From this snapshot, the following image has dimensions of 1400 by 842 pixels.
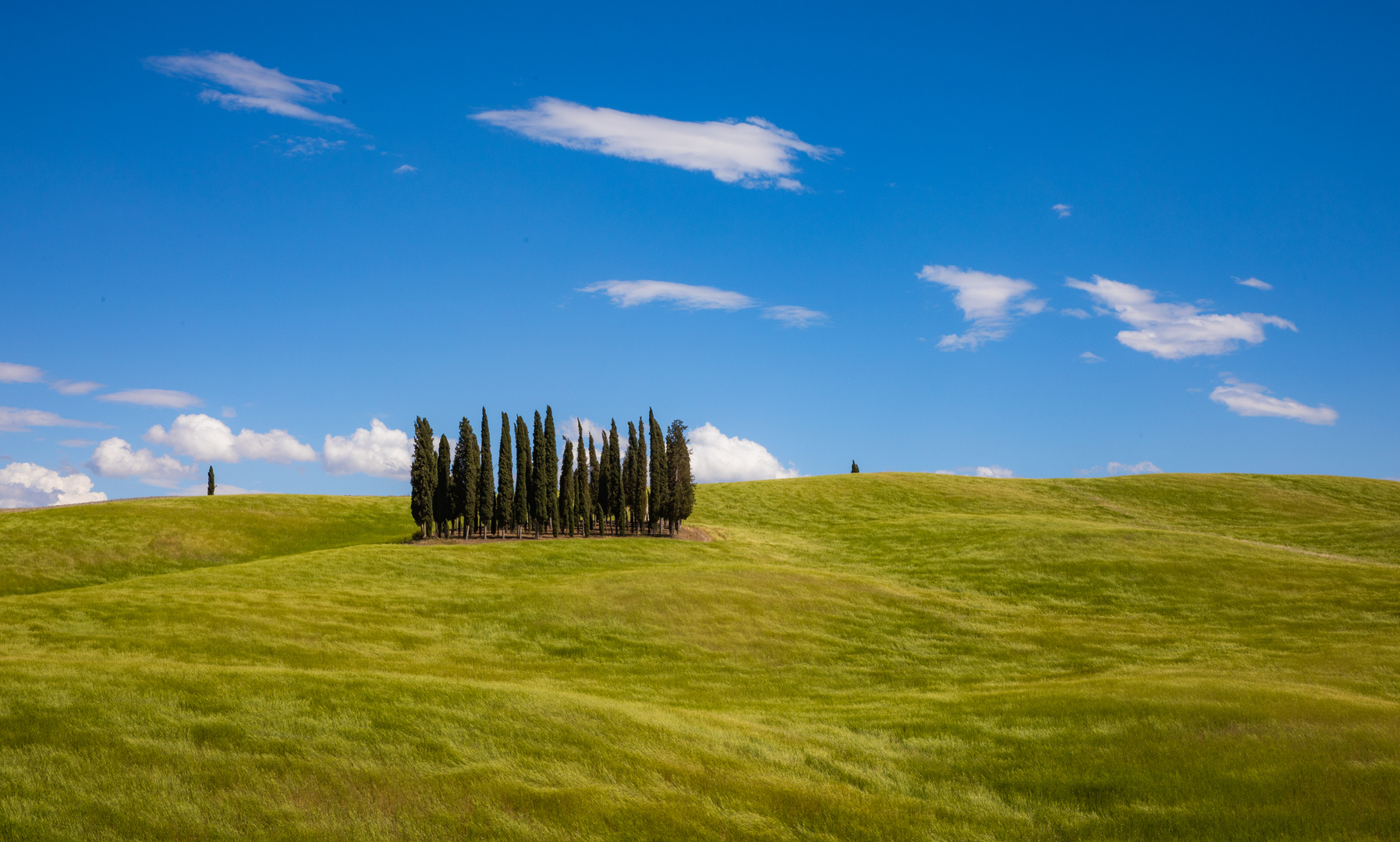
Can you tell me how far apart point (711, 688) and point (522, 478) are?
4608 centimetres

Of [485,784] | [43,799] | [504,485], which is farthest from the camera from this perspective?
[504,485]

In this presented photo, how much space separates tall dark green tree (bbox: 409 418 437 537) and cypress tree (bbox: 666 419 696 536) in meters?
21.8

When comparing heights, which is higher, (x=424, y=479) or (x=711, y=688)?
(x=424, y=479)

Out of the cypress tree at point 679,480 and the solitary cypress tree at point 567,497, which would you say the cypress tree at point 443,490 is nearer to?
the solitary cypress tree at point 567,497

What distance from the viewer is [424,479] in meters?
70.1

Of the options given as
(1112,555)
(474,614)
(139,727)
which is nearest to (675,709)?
(139,727)

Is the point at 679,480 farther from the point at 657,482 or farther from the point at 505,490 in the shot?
the point at 505,490

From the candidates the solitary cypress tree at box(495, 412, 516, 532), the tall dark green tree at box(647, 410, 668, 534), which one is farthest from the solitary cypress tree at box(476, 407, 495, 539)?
the tall dark green tree at box(647, 410, 668, 534)

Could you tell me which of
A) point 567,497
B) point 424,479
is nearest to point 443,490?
point 424,479

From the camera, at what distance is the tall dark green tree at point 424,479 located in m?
70.0

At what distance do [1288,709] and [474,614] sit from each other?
3282 cm

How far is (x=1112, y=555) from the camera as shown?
54000mm

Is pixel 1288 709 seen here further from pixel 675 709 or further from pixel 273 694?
pixel 273 694

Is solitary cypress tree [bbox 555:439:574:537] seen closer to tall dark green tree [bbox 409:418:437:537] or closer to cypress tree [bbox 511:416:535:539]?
cypress tree [bbox 511:416:535:539]
